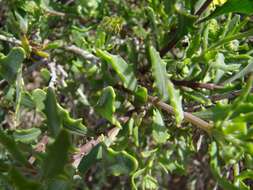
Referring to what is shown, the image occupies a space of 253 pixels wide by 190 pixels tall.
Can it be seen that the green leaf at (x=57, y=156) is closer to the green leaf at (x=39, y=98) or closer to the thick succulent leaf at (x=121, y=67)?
the green leaf at (x=39, y=98)

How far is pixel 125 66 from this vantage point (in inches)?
57.3

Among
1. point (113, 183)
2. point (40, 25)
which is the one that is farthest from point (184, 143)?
point (113, 183)

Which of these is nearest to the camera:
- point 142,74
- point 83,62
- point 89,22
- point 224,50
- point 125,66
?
point 125,66

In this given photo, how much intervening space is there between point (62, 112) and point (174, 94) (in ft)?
1.03

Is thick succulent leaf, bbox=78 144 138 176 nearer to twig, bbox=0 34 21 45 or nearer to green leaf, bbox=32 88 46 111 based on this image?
green leaf, bbox=32 88 46 111

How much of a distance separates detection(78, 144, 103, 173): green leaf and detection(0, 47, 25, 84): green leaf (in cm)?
35

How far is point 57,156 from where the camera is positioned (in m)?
1.12

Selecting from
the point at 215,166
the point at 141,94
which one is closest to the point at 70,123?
the point at 141,94

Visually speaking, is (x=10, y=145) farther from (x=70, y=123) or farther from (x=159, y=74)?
(x=159, y=74)

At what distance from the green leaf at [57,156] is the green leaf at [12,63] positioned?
435 mm

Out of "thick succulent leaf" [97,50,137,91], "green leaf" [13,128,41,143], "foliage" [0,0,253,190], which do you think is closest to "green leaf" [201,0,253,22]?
"foliage" [0,0,253,190]

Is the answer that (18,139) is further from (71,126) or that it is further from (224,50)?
(224,50)

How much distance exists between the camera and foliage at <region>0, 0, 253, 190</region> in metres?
1.24

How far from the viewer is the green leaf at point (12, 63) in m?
1.48
